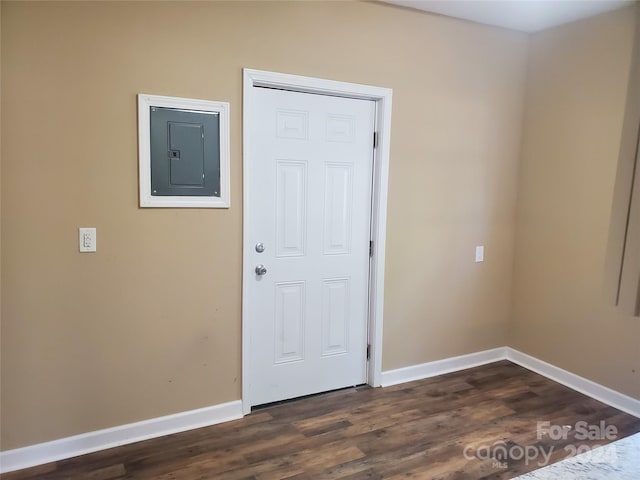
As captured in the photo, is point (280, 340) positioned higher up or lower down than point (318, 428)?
higher up

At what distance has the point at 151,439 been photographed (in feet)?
8.66

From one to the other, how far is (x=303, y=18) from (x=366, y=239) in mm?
1492

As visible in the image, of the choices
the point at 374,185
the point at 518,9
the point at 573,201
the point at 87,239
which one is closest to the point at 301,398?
the point at 374,185

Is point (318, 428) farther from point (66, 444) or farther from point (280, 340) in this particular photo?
point (66, 444)

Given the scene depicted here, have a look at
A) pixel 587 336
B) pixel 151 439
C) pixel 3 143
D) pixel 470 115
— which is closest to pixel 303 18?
pixel 470 115

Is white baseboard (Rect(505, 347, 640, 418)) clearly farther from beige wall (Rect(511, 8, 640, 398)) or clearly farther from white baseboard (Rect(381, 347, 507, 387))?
white baseboard (Rect(381, 347, 507, 387))

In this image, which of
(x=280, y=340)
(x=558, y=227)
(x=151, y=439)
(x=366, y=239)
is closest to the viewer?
(x=151, y=439)

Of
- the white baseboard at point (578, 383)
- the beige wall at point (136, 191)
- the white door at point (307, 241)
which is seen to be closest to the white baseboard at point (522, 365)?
the white baseboard at point (578, 383)

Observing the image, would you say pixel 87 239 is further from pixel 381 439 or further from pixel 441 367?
pixel 441 367

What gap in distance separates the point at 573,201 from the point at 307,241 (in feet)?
6.56

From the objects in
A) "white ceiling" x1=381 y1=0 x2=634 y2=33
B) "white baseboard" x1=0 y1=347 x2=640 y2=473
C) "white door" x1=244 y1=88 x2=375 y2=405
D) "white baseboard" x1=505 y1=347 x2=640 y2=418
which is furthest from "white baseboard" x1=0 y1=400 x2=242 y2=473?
"white ceiling" x1=381 y1=0 x2=634 y2=33

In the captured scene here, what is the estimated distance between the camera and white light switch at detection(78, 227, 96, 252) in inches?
94.2

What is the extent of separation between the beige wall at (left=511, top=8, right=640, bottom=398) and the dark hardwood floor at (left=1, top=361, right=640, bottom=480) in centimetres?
41

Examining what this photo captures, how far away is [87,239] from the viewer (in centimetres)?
241
